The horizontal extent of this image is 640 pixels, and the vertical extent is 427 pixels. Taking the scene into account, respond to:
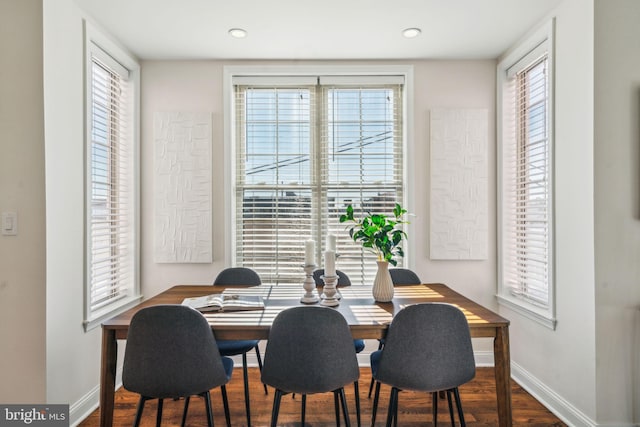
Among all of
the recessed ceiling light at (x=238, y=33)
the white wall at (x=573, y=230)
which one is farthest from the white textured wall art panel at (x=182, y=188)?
the white wall at (x=573, y=230)

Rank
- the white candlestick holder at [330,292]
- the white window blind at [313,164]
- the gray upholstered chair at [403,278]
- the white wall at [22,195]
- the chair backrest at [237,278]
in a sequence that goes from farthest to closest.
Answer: the white window blind at [313,164] < the chair backrest at [237,278] < the gray upholstered chair at [403,278] < the white candlestick holder at [330,292] < the white wall at [22,195]

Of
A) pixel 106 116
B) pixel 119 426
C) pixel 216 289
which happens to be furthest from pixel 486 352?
pixel 106 116

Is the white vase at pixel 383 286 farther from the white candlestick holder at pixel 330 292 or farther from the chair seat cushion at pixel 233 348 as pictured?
the chair seat cushion at pixel 233 348

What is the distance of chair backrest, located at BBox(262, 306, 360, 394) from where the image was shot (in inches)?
65.9

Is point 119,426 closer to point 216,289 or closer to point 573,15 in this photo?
point 216,289

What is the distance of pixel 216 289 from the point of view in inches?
104

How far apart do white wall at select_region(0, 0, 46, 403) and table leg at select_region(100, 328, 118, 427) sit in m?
0.47

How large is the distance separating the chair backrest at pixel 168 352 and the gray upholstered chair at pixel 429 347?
0.85 meters

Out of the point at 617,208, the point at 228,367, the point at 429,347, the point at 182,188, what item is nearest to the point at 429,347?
the point at 429,347

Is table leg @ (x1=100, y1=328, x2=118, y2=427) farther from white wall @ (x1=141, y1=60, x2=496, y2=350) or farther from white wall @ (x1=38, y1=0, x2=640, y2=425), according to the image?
white wall @ (x1=141, y1=60, x2=496, y2=350)

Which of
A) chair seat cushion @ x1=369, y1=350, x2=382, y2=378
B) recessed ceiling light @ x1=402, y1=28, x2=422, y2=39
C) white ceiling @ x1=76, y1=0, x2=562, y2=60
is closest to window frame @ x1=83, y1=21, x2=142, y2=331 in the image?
white ceiling @ x1=76, y1=0, x2=562, y2=60

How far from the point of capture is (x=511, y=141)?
3160mm

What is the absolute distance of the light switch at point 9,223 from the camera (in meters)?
2.04

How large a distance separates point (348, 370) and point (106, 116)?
2.50m
